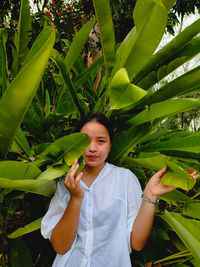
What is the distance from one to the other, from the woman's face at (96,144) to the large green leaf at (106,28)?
221mm

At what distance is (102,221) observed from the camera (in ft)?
1.90

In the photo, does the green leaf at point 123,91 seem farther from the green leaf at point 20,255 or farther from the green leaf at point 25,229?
the green leaf at point 20,255

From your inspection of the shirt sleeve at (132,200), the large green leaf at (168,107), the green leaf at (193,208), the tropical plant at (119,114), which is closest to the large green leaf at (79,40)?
the tropical plant at (119,114)

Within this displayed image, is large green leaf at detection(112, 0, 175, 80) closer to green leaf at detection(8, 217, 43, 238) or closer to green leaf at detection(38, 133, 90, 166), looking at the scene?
green leaf at detection(38, 133, 90, 166)

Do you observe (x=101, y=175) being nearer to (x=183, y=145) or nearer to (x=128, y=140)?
(x=128, y=140)

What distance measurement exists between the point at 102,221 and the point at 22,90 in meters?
0.38

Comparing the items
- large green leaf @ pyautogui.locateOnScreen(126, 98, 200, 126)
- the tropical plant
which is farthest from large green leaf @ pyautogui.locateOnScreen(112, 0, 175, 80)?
large green leaf @ pyautogui.locateOnScreen(126, 98, 200, 126)

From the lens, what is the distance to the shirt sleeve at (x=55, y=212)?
1.79ft

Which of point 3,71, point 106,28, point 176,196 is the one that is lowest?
point 176,196

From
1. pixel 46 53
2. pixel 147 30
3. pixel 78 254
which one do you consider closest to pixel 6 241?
pixel 78 254

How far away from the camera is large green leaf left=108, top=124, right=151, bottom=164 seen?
66 centimetres

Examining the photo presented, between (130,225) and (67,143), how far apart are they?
0.91 ft

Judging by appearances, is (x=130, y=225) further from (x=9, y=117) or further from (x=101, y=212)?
(x=9, y=117)

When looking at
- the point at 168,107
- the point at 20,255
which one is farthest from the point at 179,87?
the point at 20,255
